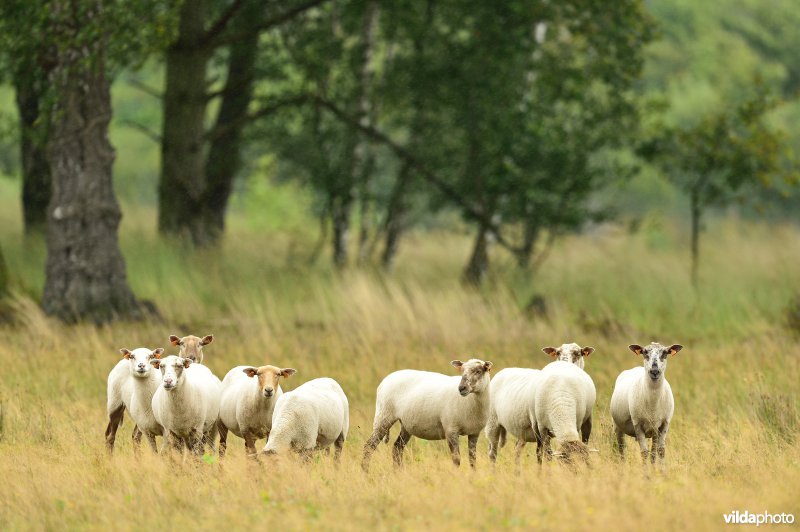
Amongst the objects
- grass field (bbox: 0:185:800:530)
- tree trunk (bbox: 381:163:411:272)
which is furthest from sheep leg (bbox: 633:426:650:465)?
tree trunk (bbox: 381:163:411:272)

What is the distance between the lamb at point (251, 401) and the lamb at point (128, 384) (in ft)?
2.12

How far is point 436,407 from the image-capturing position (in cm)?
1105

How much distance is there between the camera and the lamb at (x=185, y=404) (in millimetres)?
10773

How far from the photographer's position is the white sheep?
34.1 feet

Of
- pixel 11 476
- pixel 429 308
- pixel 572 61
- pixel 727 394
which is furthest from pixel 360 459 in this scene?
pixel 572 61

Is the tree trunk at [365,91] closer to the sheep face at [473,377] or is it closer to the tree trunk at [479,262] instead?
the tree trunk at [479,262]

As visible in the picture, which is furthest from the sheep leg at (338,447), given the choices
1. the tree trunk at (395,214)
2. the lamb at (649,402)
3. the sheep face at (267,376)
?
the tree trunk at (395,214)

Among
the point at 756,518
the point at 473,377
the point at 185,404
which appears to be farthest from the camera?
the point at 185,404

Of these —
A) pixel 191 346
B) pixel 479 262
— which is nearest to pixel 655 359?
pixel 191 346

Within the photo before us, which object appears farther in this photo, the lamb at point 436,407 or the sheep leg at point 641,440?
the sheep leg at point 641,440

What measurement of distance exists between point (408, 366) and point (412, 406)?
460 cm

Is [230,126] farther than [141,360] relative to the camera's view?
Yes

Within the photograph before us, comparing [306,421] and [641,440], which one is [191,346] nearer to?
[306,421]

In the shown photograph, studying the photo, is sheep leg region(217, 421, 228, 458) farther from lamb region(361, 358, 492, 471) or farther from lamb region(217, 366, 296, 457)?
lamb region(361, 358, 492, 471)
